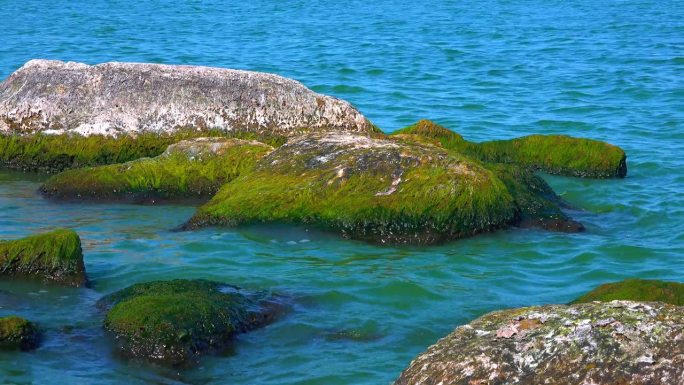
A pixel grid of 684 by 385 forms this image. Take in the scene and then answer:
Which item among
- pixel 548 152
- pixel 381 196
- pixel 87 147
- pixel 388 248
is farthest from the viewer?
pixel 548 152

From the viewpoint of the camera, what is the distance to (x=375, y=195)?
36.9 ft

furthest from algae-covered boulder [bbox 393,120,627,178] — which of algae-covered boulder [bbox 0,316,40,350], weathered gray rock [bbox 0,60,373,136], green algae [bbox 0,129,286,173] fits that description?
algae-covered boulder [bbox 0,316,40,350]

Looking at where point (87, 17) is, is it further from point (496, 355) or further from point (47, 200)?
point (496, 355)

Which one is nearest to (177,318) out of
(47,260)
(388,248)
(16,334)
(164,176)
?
(16,334)

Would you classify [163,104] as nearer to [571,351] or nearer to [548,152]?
[548,152]

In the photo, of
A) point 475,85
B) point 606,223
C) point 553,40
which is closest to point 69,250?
point 606,223

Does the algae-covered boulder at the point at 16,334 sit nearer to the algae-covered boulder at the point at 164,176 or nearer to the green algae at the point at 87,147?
the algae-covered boulder at the point at 164,176

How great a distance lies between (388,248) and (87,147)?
4767 mm

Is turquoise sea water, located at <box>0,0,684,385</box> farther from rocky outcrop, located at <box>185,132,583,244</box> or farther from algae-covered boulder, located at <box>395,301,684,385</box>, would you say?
algae-covered boulder, located at <box>395,301,684,385</box>

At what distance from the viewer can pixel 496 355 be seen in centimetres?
593

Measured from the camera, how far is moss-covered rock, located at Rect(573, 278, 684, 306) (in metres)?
8.23

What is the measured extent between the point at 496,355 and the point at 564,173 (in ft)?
28.6

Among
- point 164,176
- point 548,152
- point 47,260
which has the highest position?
point 47,260

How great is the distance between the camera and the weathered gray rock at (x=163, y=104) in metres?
13.9
